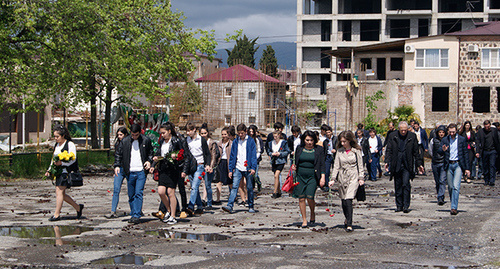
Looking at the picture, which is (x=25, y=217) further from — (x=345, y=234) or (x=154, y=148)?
(x=345, y=234)

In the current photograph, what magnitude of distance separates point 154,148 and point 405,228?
4957 millimetres

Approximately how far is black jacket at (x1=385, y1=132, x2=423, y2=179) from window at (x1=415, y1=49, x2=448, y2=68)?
35674 millimetres

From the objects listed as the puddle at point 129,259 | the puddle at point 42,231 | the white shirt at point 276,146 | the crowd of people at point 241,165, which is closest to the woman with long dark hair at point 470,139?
the crowd of people at point 241,165

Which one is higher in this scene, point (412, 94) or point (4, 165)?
point (412, 94)

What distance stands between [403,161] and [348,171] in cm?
266

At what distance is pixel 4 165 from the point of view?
21.4m

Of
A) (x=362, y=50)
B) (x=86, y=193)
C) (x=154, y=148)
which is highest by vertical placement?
(x=362, y=50)

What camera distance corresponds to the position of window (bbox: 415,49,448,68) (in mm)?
47000

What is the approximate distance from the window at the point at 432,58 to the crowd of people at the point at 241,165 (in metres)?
32.9

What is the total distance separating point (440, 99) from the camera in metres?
49.1

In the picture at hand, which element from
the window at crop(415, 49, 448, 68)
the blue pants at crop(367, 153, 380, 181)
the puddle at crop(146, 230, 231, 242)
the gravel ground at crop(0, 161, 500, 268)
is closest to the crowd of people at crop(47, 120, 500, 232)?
the gravel ground at crop(0, 161, 500, 268)

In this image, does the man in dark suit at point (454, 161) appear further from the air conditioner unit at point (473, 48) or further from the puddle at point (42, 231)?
the air conditioner unit at point (473, 48)

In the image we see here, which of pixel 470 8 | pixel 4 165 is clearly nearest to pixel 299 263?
pixel 4 165

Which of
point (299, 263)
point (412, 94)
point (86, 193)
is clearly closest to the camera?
point (299, 263)
